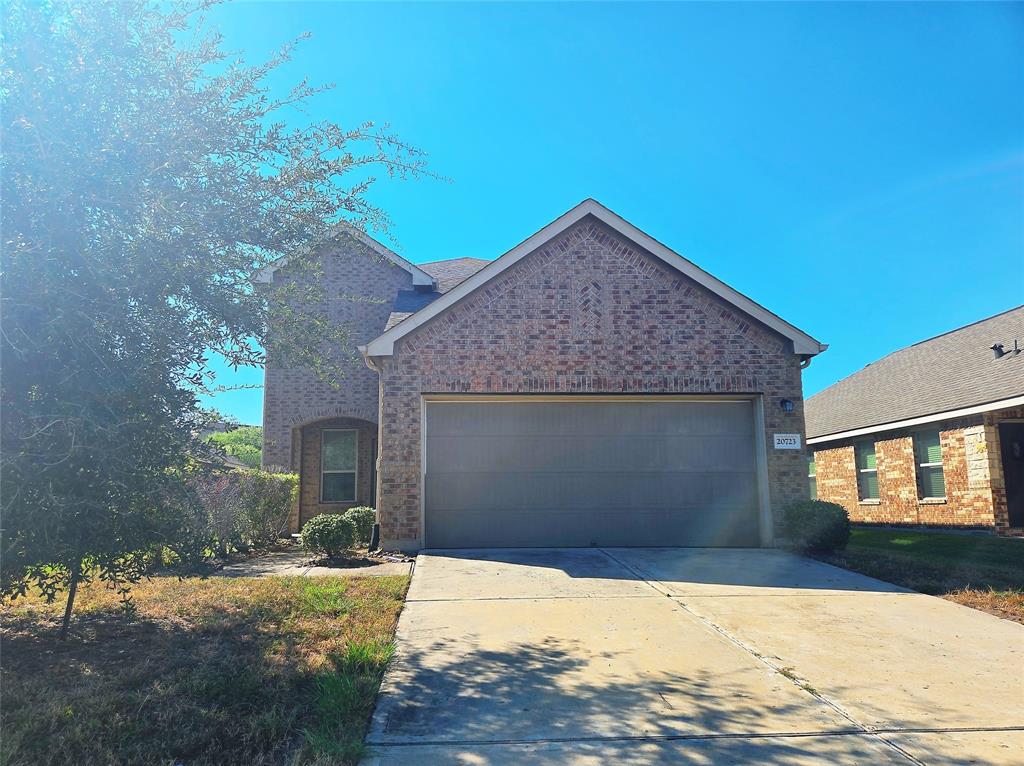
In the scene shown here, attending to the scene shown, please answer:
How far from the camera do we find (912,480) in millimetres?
15523

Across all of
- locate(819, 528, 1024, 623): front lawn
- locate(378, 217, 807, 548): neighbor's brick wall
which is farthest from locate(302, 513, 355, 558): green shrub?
locate(819, 528, 1024, 623): front lawn

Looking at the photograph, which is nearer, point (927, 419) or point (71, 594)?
point (71, 594)

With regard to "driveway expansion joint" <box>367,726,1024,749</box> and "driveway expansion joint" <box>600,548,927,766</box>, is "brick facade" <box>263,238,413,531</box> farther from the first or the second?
"driveway expansion joint" <box>367,726,1024,749</box>

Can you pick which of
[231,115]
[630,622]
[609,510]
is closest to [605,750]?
[630,622]

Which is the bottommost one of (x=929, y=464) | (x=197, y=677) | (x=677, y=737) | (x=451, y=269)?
(x=677, y=737)

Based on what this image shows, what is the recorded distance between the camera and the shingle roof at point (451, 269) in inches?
636

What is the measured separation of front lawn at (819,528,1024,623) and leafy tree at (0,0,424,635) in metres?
7.88

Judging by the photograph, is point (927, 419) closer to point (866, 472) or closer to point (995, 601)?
point (866, 472)

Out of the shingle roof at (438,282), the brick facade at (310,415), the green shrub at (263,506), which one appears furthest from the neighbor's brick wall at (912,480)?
the green shrub at (263,506)

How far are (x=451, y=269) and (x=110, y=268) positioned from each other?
13.4m

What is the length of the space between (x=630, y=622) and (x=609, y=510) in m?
5.09

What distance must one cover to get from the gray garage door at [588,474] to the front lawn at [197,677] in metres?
3.83

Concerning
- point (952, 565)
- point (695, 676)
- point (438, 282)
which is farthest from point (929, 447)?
point (695, 676)

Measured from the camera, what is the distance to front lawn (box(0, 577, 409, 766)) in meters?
3.51
